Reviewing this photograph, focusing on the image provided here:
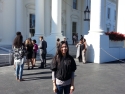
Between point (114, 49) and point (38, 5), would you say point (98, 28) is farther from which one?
point (38, 5)

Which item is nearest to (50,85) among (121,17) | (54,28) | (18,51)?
(18,51)

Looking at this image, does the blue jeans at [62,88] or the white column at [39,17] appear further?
the white column at [39,17]

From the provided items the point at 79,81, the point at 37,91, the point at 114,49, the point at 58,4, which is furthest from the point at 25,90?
the point at 58,4

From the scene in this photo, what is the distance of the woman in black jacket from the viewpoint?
350 centimetres

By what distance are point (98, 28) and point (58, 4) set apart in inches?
177

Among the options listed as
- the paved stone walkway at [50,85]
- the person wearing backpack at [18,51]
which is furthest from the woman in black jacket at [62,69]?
the person wearing backpack at [18,51]

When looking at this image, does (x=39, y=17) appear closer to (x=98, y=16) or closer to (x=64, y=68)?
(x=98, y=16)

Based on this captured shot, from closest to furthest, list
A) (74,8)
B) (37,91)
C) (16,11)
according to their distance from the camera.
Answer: (37,91), (16,11), (74,8)

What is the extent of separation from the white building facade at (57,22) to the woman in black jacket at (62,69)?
844cm

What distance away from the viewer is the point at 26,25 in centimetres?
1942

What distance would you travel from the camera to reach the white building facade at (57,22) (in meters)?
12.1

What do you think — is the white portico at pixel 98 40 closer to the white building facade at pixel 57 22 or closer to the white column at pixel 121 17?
the white building facade at pixel 57 22

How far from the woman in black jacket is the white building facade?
8.44 m

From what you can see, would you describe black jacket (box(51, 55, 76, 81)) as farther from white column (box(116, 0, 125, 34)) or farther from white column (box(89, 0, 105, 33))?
white column (box(116, 0, 125, 34))
